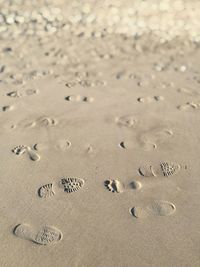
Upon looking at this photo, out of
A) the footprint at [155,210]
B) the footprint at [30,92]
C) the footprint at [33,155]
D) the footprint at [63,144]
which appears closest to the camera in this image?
the footprint at [155,210]

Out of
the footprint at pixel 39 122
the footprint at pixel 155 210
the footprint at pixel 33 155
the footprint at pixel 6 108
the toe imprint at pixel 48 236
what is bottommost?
the footprint at pixel 155 210

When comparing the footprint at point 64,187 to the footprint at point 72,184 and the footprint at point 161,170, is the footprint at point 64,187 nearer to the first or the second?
the footprint at point 72,184

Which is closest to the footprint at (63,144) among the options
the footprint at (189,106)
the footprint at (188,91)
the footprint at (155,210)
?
the footprint at (155,210)

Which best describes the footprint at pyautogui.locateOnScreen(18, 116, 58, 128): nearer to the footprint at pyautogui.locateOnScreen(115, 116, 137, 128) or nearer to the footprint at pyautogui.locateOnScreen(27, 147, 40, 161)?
the footprint at pyautogui.locateOnScreen(27, 147, 40, 161)

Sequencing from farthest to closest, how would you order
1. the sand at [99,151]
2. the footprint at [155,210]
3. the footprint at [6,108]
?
the footprint at [6,108] → the footprint at [155,210] → the sand at [99,151]

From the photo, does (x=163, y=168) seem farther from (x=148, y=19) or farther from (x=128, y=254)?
(x=148, y=19)

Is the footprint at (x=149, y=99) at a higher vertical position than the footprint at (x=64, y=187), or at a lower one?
lower

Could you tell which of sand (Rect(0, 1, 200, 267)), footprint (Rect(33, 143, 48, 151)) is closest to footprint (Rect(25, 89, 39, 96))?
sand (Rect(0, 1, 200, 267))
